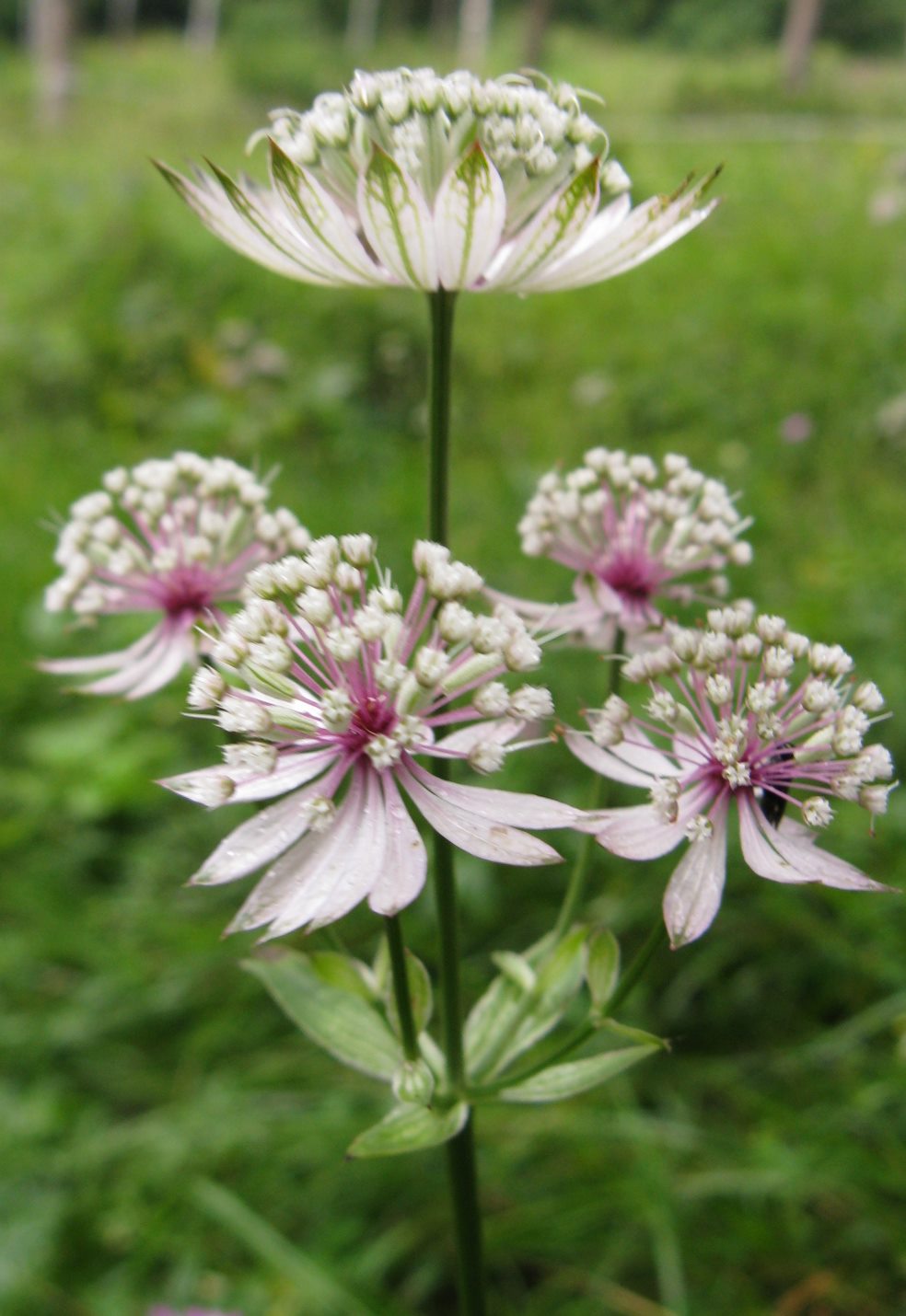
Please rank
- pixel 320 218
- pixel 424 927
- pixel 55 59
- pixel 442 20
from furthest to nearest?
pixel 442 20
pixel 55 59
pixel 424 927
pixel 320 218

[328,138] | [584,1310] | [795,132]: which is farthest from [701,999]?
[795,132]

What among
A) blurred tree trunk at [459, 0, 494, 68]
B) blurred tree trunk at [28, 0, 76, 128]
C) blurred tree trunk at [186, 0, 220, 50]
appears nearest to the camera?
blurred tree trunk at [459, 0, 494, 68]

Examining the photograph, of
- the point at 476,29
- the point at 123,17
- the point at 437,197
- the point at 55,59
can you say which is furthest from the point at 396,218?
the point at 123,17

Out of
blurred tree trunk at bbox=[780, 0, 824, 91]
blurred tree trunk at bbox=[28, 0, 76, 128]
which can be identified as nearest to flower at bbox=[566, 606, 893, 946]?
blurred tree trunk at bbox=[780, 0, 824, 91]

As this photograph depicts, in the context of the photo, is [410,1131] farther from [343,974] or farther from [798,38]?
[798,38]

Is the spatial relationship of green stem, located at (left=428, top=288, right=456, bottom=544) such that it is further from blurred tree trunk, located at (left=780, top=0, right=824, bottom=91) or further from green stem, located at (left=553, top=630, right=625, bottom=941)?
blurred tree trunk, located at (left=780, top=0, right=824, bottom=91)

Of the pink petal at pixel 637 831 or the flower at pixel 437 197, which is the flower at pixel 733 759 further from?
the flower at pixel 437 197
